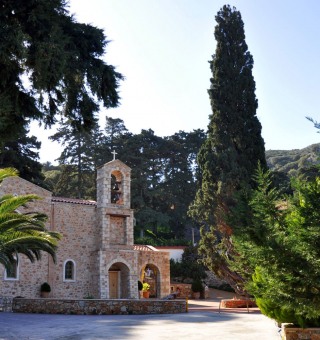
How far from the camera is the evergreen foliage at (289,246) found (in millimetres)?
7027

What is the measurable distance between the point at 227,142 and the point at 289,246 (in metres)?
16.4

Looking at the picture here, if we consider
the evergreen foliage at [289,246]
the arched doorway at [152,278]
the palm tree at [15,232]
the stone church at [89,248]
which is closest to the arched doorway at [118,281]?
the stone church at [89,248]

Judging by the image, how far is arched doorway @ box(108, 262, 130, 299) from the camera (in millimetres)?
27094

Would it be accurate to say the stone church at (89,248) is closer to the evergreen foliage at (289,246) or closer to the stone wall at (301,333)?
the stone wall at (301,333)

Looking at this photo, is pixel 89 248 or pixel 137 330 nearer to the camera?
pixel 137 330

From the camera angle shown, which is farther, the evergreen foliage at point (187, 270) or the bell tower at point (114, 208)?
the evergreen foliage at point (187, 270)

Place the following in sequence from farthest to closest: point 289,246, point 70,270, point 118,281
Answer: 1. point 118,281
2. point 70,270
3. point 289,246

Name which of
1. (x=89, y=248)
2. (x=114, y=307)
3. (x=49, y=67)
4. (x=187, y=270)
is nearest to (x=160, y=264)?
(x=187, y=270)

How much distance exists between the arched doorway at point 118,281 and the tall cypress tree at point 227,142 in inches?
199

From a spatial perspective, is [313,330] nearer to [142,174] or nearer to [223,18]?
[223,18]

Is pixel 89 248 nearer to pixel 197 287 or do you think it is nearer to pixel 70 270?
pixel 70 270

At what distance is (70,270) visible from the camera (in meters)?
26.2

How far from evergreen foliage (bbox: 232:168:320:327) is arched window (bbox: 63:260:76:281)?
19154 mm

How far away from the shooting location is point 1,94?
1148 centimetres
